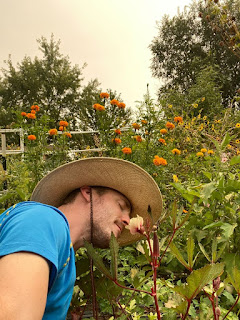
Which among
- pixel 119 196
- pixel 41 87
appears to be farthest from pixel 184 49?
pixel 119 196

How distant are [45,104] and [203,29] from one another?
9199mm

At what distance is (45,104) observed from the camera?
19.9 meters

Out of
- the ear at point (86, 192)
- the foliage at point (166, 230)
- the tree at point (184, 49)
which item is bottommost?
the foliage at point (166, 230)

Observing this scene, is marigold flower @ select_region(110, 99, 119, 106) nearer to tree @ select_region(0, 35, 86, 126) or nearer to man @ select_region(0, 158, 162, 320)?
man @ select_region(0, 158, 162, 320)

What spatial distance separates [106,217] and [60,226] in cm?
33

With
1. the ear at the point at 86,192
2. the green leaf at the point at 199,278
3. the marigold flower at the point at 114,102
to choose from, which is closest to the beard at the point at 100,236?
the ear at the point at 86,192

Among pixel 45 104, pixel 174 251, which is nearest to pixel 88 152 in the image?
pixel 174 251

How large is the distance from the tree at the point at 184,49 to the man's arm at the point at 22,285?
760 inches

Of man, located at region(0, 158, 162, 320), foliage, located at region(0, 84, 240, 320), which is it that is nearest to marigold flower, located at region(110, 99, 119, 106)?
foliage, located at region(0, 84, 240, 320)

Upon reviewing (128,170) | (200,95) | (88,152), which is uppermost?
(200,95)

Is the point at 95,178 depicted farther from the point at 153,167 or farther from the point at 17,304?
the point at 153,167

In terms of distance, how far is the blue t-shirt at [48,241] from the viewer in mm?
763

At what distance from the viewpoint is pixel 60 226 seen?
2.92 feet

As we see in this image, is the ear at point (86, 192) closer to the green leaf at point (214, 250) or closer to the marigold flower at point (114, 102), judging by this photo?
the green leaf at point (214, 250)
